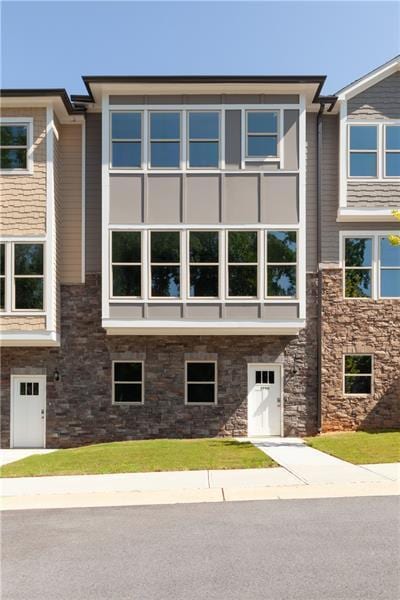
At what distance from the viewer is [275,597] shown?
491cm

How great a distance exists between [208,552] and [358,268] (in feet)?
42.9

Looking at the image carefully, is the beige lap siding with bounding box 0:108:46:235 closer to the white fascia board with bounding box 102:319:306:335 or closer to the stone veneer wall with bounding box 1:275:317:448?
the stone veneer wall with bounding box 1:275:317:448

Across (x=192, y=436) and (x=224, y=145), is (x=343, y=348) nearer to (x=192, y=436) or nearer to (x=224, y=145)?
(x=192, y=436)

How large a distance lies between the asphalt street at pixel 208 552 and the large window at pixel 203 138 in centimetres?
1110

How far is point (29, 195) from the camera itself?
16.6 metres

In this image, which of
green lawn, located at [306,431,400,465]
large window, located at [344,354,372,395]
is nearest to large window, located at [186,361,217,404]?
green lawn, located at [306,431,400,465]

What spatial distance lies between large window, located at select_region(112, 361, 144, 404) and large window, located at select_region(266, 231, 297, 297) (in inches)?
187

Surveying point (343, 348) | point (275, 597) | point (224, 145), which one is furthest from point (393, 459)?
point (224, 145)

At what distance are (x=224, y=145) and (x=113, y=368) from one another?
747 cm

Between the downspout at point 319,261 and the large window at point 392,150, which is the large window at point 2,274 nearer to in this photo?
the downspout at point 319,261

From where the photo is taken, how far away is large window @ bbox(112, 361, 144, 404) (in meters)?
17.4

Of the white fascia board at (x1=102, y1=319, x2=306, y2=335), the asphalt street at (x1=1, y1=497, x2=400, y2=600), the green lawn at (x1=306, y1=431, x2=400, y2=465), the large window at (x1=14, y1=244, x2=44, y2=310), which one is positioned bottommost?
the green lawn at (x1=306, y1=431, x2=400, y2=465)

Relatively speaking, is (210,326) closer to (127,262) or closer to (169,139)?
(127,262)

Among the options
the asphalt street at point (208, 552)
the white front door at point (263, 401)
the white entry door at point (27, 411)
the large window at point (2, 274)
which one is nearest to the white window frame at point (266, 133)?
the white front door at point (263, 401)
